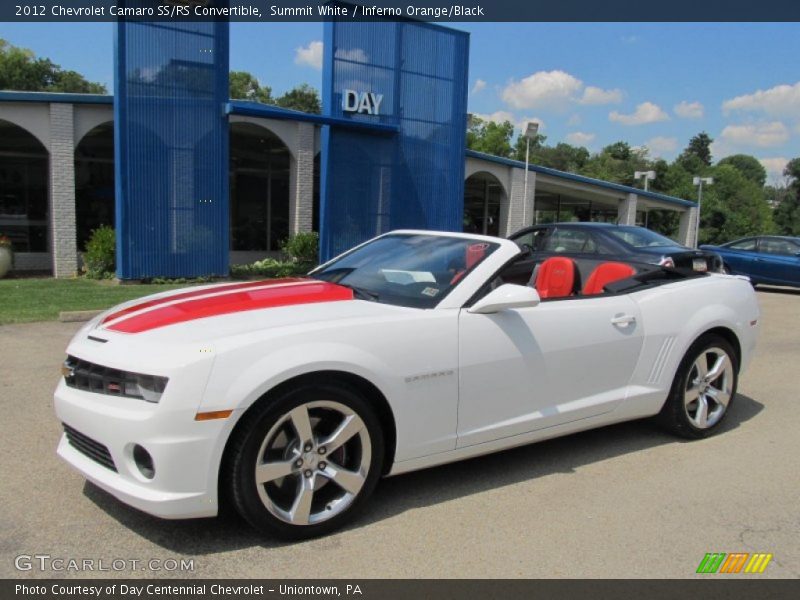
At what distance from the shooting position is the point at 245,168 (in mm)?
21734

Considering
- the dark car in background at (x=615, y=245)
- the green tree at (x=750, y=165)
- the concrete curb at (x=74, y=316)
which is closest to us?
the concrete curb at (x=74, y=316)

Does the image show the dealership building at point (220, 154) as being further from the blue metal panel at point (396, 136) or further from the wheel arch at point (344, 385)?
the wheel arch at point (344, 385)

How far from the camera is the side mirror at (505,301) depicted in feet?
11.8

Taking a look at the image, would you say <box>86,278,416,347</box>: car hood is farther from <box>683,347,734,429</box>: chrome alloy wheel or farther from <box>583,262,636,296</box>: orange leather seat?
<box>683,347,734,429</box>: chrome alloy wheel

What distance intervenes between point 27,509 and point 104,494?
Answer: 36 cm

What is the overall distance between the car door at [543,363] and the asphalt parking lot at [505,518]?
408 mm

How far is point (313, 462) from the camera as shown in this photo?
10.3ft

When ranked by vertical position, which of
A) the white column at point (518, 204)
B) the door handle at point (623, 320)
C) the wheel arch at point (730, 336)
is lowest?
the wheel arch at point (730, 336)

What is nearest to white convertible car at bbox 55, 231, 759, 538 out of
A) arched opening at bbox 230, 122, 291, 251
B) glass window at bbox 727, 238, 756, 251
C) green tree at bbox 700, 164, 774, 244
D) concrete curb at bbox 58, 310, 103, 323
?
concrete curb at bbox 58, 310, 103, 323

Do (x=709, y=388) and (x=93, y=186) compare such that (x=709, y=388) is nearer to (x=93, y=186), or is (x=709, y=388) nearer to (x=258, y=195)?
(x=258, y=195)

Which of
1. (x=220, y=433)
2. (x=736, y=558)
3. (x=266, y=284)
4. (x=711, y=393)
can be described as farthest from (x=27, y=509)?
(x=711, y=393)

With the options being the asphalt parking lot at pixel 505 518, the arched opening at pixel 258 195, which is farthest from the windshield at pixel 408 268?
the arched opening at pixel 258 195

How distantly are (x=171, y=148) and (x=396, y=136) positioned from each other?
19.1ft
